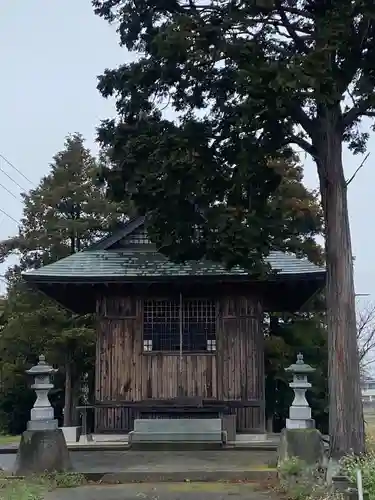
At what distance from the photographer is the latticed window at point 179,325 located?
47.1 ft

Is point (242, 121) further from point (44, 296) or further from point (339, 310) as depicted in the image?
point (44, 296)

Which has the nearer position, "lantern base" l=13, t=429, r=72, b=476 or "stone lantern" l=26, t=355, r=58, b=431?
"lantern base" l=13, t=429, r=72, b=476

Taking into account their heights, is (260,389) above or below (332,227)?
below

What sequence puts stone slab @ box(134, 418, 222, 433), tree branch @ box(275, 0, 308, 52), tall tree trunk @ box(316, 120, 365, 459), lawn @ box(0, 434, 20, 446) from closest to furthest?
tall tree trunk @ box(316, 120, 365, 459) < tree branch @ box(275, 0, 308, 52) < stone slab @ box(134, 418, 222, 433) < lawn @ box(0, 434, 20, 446)

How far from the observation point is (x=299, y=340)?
20234mm

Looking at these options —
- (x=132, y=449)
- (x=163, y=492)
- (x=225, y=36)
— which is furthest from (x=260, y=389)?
(x=225, y=36)

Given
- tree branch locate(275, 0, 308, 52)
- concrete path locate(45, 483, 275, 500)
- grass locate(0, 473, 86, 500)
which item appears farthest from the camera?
tree branch locate(275, 0, 308, 52)

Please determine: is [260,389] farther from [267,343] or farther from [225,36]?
[225,36]

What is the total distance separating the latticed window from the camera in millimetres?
14352

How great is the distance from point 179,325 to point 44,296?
7.54 m

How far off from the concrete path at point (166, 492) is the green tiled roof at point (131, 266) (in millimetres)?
5308

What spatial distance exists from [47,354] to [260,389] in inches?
307

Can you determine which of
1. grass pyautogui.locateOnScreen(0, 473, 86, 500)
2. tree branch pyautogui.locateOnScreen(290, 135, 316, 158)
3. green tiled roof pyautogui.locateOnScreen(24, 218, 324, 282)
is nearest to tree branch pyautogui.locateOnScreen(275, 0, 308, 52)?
tree branch pyautogui.locateOnScreen(290, 135, 316, 158)

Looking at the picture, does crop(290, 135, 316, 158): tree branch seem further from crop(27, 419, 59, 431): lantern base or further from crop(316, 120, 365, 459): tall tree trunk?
crop(27, 419, 59, 431): lantern base
